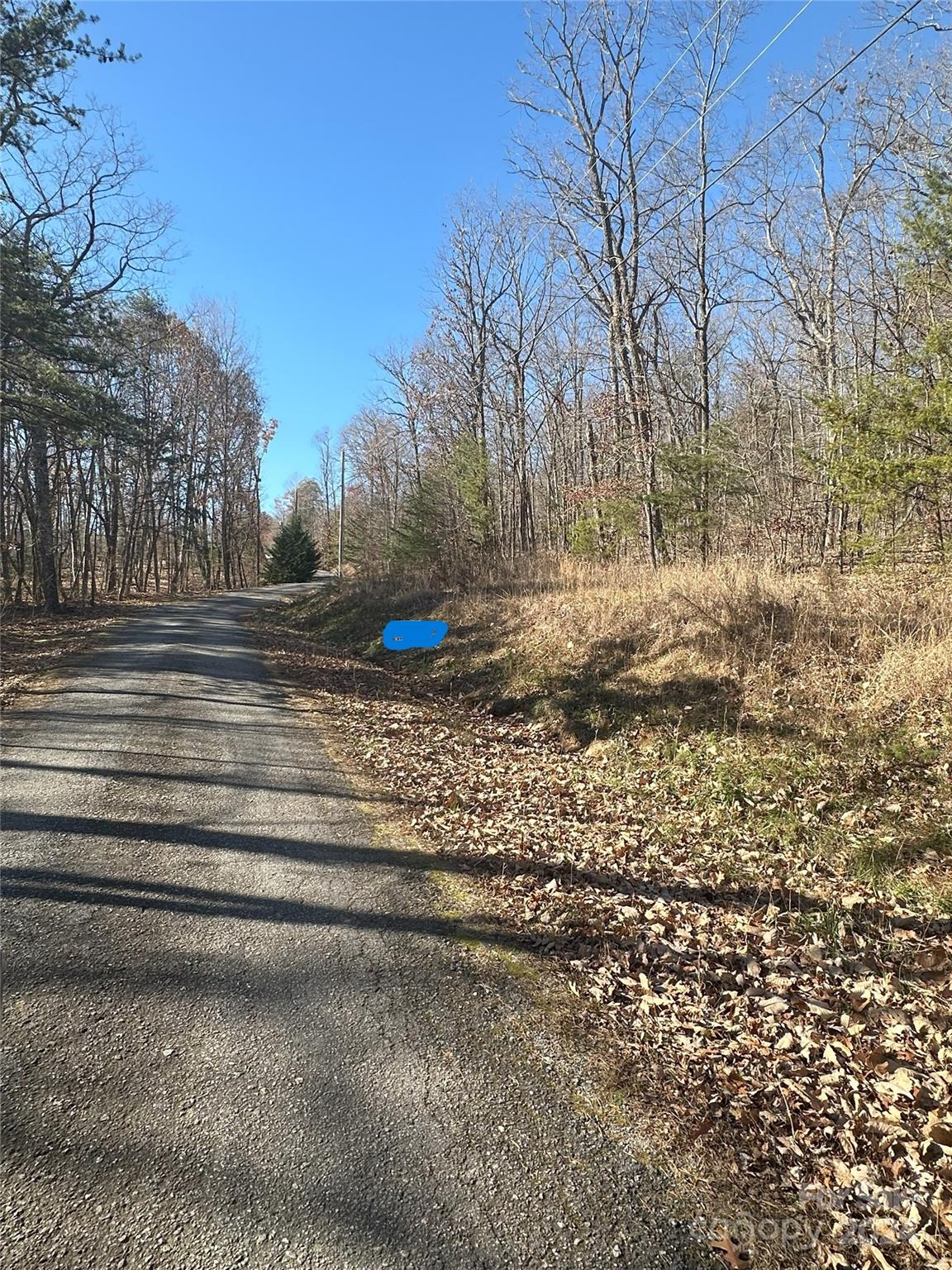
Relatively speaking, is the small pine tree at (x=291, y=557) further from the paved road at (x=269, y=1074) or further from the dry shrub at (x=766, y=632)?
the paved road at (x=269, y=1074)

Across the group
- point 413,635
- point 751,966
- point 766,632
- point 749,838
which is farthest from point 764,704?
point 413,635

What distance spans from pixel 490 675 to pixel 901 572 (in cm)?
582

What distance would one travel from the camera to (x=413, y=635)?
44.2ft

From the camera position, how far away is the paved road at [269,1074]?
1913mm

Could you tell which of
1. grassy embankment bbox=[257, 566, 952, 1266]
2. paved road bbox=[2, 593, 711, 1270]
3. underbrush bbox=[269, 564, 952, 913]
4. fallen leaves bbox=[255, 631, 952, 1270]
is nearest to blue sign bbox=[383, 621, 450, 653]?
underbrush bbox=[269, 564, 952, 913]

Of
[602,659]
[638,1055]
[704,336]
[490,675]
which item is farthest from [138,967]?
[704,336]

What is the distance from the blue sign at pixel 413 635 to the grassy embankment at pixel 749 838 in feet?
8.66

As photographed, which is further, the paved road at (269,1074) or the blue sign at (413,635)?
the blue sign at (413,635)

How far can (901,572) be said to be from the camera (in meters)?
7.24

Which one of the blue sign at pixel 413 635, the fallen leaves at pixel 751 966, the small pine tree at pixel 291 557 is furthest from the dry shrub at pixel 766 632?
the small pine tree at pixel 291 557

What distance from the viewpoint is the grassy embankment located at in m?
2.44

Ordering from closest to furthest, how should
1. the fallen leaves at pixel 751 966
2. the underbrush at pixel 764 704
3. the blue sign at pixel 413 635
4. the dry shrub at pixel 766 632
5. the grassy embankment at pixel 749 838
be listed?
1. the fallen leaves at pixel 751 966
2. the grassy embankment at pixel 749 838
3. the underbrush at pixel 764 704
4. the dry shrub at pixel 766 632
5. the blue sign at pixel 413 635

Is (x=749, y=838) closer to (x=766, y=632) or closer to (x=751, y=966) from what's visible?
(x=751, y=966)

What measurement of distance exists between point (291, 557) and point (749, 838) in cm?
3921
